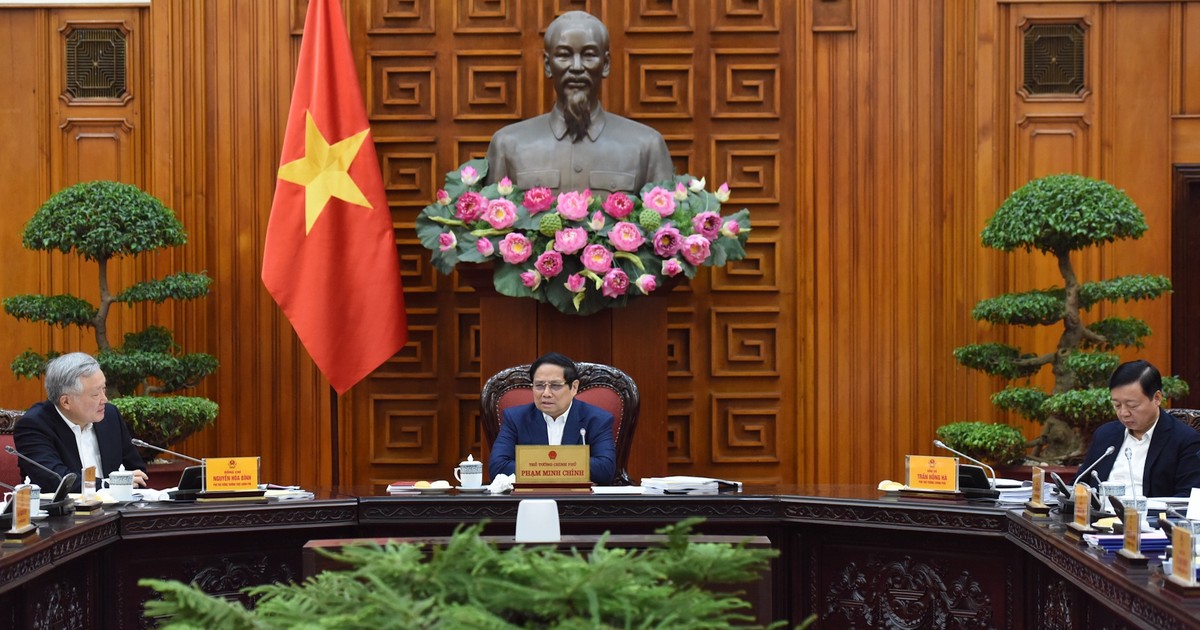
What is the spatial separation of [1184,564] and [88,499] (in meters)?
2.64

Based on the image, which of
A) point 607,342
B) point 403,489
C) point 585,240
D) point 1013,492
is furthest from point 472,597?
point 607,342

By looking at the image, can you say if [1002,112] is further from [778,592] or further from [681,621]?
[681,621]

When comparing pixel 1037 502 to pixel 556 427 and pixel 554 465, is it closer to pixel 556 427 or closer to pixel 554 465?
pixel 554 465

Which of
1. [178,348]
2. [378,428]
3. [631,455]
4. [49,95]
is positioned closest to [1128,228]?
[631,455]

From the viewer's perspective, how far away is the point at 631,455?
5.20 m

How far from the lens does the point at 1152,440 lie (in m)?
3.75

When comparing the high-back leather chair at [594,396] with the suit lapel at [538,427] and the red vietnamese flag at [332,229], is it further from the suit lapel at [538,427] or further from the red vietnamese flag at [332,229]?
the red vietnamese flag at [332,229]

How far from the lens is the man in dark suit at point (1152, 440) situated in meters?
3.69

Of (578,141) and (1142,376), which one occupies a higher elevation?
(578,141)

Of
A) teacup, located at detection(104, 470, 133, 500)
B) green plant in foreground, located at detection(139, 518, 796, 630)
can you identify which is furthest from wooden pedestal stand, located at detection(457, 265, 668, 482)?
green plant in foreground, located at detection(139, 518, 796, 630)

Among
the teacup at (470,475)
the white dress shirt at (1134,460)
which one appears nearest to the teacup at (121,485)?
the teacup at (470,475)

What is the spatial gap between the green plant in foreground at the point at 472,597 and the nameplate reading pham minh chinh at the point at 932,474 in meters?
2.43

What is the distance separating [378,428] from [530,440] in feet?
5.92

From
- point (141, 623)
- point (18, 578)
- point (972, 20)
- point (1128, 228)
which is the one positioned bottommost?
point (141, 623)
